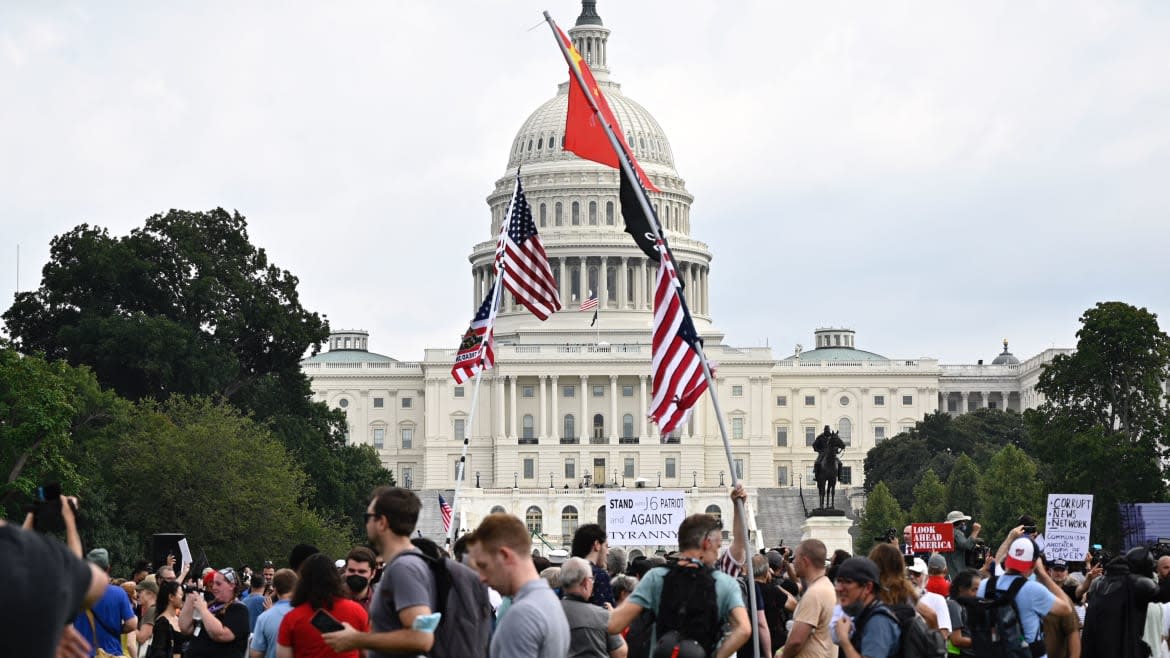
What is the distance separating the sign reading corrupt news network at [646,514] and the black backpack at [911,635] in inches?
535

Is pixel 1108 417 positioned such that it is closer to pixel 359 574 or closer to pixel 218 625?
pixel 218 625

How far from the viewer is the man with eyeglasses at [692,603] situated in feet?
44.5

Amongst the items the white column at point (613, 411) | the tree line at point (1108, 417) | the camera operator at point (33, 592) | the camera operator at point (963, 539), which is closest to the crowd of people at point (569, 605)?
the camera operator at point (33, 592)

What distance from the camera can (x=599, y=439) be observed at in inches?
5881

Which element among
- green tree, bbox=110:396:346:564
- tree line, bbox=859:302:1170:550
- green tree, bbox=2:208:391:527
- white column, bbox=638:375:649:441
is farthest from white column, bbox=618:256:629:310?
green tree, bbox=110:396:346:564

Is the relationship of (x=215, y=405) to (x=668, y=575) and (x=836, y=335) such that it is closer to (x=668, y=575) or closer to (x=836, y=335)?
(x=668, y=575)

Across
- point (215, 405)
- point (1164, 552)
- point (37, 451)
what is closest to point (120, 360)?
point (215, 405)

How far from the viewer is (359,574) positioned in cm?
1474

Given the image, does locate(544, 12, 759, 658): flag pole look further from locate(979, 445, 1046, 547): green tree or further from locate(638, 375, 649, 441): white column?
locate(638, 375, 649, 441): white column

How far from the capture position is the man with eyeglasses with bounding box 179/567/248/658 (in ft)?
54.4

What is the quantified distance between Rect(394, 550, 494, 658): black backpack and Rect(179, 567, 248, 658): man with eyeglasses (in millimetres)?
4739

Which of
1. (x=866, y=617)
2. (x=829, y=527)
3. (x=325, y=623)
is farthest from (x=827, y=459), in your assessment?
(x=325, y=623)

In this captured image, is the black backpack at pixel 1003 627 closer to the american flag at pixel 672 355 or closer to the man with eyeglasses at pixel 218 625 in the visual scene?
the american flag at pixel 672 355

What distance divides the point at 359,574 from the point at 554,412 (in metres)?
135
